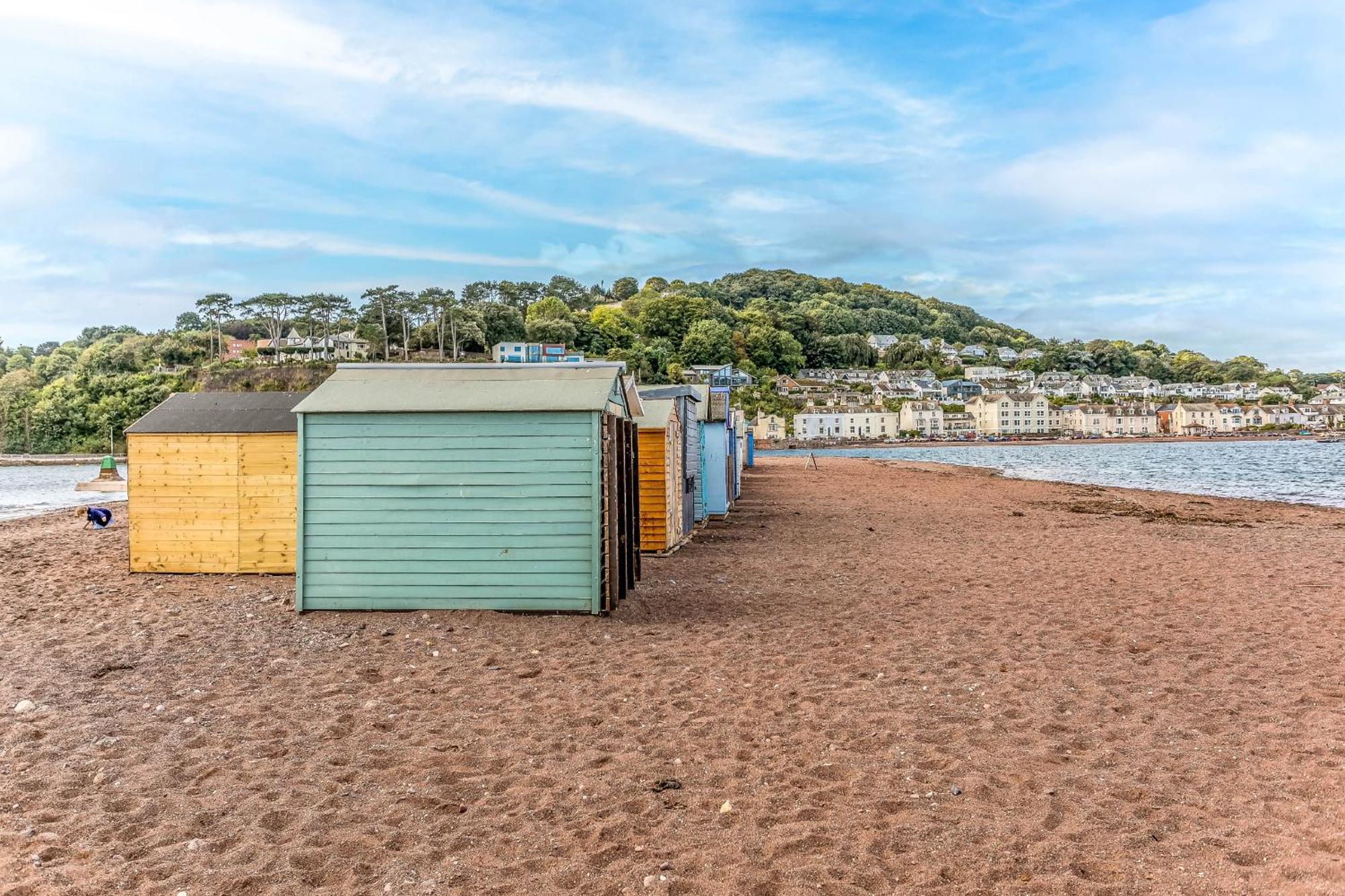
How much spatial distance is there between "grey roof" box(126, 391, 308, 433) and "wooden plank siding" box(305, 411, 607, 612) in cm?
278

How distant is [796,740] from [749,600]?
4.49 meters

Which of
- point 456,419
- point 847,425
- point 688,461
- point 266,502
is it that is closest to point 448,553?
point 456,419

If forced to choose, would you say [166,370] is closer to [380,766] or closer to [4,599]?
[4,599]

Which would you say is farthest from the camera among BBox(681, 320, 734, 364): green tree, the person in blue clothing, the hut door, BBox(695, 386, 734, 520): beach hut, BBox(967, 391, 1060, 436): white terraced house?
BBox(967, 391, 1060, 436): white terraced house

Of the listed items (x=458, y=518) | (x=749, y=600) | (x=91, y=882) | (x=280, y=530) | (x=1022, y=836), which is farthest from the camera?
(x=280, y=530)

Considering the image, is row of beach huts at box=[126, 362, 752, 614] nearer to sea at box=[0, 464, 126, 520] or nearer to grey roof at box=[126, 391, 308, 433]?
grey roof at box=[126, 391, 308, 433]

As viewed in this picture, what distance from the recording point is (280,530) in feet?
37.5

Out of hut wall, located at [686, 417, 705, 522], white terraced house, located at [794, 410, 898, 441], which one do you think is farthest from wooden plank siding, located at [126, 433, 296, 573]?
white terraced house, located at [794, 410, 898, 441]

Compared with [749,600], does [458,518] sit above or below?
above

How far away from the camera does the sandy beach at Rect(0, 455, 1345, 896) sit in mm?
3924

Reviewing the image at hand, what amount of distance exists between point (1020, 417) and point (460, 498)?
14619 centimetres

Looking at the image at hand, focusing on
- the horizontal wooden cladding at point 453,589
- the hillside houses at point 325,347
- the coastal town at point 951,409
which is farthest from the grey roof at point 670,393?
the coastal town at point 951,409

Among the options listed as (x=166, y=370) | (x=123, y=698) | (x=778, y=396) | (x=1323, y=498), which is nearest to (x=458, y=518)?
(x=123, y=698)

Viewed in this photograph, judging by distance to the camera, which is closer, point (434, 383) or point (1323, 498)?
point (434, 383)
